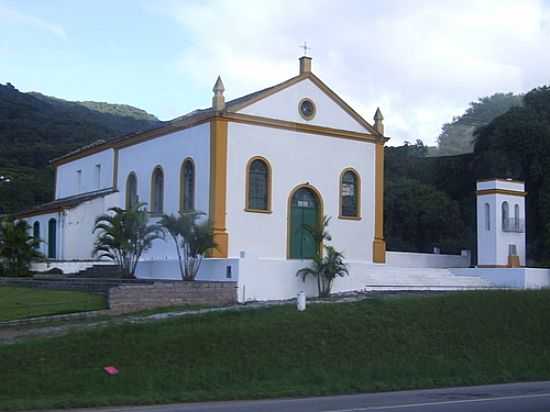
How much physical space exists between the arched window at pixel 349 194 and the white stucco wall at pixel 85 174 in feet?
36.2

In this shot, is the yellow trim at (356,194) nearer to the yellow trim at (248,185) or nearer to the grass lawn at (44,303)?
the yellow trim at (248,185)

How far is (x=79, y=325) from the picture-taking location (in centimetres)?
1967

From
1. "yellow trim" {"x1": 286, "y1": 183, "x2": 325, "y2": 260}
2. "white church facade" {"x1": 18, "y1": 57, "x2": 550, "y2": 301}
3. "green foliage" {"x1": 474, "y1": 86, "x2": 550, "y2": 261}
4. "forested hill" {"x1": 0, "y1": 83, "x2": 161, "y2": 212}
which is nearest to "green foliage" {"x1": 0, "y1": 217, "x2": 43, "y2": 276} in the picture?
"white church facade" {"x1": 18, "y1": 57, "x2": 550, "y2": 301}

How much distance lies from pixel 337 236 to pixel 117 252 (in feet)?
27.4

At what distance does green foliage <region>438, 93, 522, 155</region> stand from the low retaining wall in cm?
6327

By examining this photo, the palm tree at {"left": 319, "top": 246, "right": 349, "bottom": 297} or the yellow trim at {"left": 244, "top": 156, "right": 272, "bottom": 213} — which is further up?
the yellow trim at {"left": 244, "top": 156, "right": 272, "bottom": 213}

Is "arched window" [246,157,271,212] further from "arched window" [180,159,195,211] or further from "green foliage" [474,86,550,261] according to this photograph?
"green foliage" [474,86,550,261]

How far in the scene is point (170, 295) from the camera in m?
22.9

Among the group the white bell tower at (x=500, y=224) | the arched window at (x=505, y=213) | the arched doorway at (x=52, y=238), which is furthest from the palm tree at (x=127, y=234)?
the arched window at (x=505, y=213)

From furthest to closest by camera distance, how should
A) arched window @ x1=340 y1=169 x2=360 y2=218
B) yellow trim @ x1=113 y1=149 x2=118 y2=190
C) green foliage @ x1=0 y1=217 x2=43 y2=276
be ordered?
yellow trim @ x1=113 y1=149 x2=118 y2=190 → arched window @ x1=340 y1=169 x2=360 y2=218 → green foliage @ x1=0 y1=217 x2=43 y2=276

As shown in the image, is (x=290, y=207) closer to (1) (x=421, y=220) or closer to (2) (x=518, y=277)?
(2) (x=518, y=277)

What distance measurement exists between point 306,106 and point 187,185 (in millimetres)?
5370

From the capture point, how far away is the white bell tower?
113ft

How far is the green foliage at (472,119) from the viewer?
287 ft
